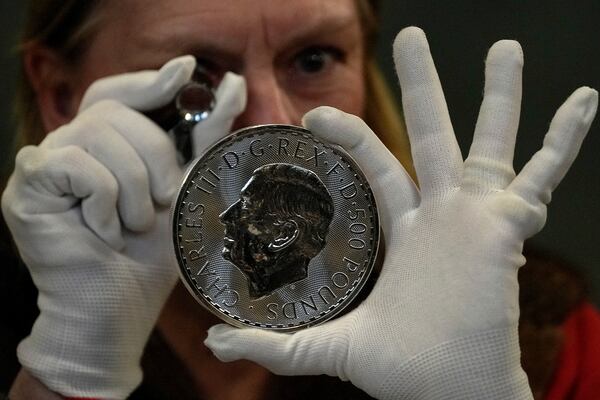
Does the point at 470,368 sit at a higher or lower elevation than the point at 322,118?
lower

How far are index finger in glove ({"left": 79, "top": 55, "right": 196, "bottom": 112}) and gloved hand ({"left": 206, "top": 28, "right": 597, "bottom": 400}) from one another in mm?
157

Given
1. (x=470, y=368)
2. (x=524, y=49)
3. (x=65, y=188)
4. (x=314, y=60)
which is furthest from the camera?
(x=524, y=49)

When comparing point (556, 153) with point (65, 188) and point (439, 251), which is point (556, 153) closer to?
point (439, 251)

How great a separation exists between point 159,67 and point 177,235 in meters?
0.21

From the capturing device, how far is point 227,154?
54 centimetres

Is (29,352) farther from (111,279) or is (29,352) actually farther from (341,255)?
(341,255)

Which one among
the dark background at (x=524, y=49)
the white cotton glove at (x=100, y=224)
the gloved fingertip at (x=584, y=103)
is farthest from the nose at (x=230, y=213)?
the dark background at (x=524, y=49)

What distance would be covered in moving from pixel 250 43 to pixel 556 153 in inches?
11.5

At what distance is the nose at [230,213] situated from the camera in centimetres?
53

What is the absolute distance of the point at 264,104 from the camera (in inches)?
26.6

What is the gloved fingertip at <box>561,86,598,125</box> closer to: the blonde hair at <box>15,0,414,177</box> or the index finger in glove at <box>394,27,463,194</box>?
the index finger in glove at <box>394,27,463,194</box>

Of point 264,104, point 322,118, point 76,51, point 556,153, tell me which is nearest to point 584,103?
point 556,153

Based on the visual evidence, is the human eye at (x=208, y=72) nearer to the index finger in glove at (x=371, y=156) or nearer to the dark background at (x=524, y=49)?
the index finger in glove at (x=371, y=156)

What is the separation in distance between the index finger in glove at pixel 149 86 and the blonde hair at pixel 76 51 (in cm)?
12
